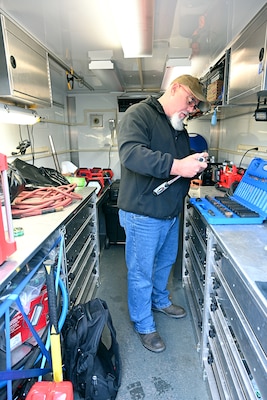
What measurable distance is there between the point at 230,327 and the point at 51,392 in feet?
2.44

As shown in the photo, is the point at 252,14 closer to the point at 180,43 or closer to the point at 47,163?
the point at 180,43

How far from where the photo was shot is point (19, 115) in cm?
178

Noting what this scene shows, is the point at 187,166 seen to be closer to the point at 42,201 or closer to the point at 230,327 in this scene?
the point at 230,327

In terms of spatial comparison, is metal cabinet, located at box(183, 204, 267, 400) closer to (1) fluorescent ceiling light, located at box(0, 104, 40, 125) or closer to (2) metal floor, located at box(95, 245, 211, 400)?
(2) metal floor, located at box(95, 245, 211, 400)

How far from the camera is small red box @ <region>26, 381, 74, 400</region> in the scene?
3.28ft

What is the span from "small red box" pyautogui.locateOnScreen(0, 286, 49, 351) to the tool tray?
3.08 feet

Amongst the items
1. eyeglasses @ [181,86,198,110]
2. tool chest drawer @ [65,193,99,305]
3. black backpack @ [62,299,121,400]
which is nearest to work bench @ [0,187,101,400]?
tool chest drawer @ [65,193,99,305]

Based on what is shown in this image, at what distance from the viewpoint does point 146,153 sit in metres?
1.33

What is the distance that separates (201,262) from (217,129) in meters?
2.10

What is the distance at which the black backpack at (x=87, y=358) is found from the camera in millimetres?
1264

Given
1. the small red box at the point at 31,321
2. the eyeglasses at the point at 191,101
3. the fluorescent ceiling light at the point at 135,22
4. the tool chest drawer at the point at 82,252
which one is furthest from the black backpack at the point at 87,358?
the fluorescent ceiling light at the point at 135,22

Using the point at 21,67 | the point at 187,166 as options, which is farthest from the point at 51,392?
the point at 21,67

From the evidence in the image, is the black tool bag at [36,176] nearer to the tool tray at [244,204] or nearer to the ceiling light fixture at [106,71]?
the ceiling light fixture at [106,71]

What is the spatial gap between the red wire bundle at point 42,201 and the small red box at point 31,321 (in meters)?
0.50
